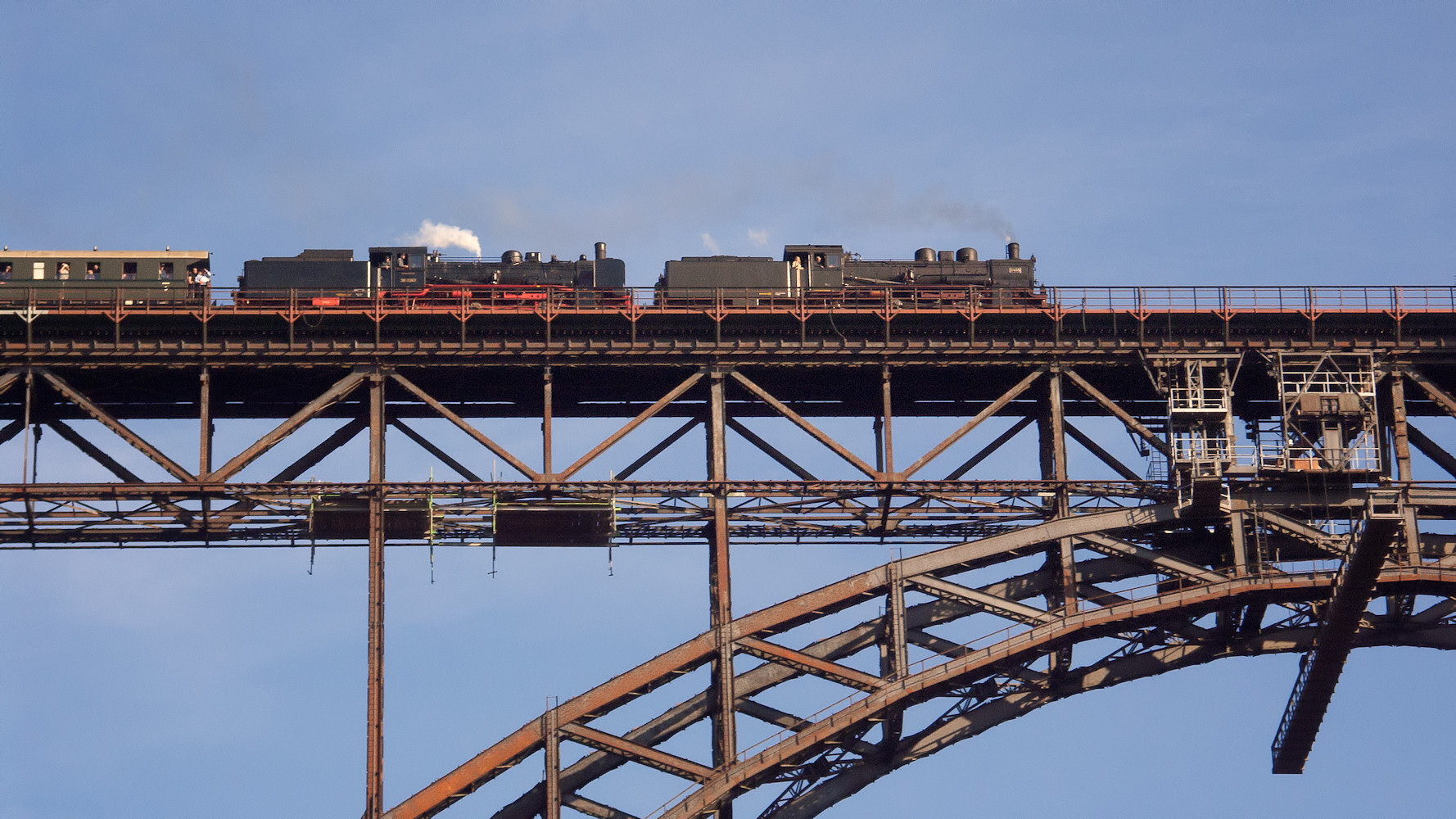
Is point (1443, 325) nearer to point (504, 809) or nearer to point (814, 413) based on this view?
point (814, 413)

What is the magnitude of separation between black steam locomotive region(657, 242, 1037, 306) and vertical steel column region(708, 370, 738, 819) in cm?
389

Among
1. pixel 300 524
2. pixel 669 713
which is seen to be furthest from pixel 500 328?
pixel 669 713

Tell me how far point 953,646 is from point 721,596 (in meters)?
6.63

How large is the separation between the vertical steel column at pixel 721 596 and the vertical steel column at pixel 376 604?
9.11 metres

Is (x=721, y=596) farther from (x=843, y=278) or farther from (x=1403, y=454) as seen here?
(x=1403, y=454)

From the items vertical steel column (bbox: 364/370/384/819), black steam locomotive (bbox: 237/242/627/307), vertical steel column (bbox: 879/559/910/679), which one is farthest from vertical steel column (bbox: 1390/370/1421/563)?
vertical steel column (bbox: 364/370/384/819)

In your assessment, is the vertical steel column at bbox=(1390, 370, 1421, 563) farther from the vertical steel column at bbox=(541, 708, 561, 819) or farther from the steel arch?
the vertical steel column at bbox=(541, 708, 561, 819)

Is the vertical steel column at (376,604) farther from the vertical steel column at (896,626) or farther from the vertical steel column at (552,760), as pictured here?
the vertical steel column at (896,626)

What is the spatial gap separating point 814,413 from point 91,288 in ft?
75.3

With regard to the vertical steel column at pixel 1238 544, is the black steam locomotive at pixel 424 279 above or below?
above

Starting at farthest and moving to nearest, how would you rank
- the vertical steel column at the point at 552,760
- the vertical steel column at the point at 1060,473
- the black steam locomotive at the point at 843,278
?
the black steam locomotive at the point at 843,278
the vertical steel column at the point at 1060,473
the vertical steel column at the point at 552,760

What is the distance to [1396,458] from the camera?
6850cm

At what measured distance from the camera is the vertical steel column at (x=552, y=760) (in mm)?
62906

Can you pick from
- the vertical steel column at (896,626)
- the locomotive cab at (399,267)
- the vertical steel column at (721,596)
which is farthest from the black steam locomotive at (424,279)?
the vertical steel column at (896,626)
